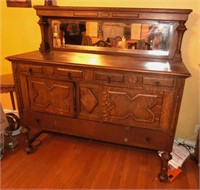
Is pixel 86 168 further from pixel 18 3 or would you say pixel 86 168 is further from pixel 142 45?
pixel 18 3

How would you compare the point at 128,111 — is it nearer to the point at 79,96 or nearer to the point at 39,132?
the point at 79,96

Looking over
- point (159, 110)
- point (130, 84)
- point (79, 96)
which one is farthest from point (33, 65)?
point (159, 110)

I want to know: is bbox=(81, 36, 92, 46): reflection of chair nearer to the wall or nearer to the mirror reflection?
the mirror reflection

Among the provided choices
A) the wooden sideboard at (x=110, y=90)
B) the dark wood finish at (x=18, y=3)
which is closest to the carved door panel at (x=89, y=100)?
the wooden sideboard at (x=110, y=90)

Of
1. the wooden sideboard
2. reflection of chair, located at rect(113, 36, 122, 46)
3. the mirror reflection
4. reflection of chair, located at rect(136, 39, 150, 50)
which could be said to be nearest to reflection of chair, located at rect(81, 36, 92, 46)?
the mirror reflection

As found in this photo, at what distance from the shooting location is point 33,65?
1.75 m

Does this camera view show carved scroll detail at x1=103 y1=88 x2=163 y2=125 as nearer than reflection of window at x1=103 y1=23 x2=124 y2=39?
Yes

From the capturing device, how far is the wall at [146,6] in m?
1.87

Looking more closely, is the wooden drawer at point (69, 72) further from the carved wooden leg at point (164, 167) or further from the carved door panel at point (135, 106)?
the carved wooden leg at point (164, 167)

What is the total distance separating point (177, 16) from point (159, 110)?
2.74 feet

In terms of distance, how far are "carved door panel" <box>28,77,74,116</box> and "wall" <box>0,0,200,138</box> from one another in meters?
0.81

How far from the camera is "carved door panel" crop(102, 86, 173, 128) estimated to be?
1.54 metres

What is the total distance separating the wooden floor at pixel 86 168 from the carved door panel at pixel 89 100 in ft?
1.71

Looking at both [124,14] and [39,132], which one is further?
[39,132]
